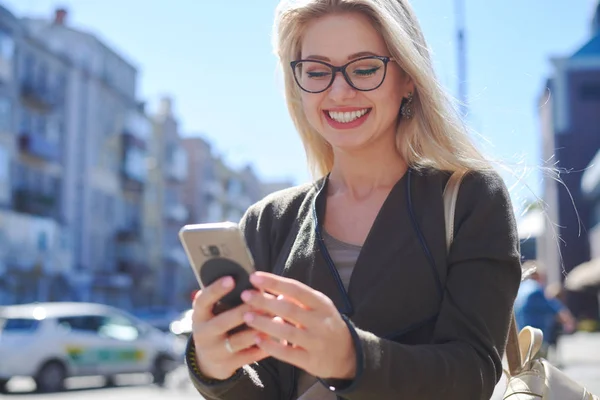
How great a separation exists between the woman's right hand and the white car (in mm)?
17871

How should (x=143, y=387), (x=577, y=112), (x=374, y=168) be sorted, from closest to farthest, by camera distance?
(x=374, y=168), (x=143, y=387), (x=577, y=112)

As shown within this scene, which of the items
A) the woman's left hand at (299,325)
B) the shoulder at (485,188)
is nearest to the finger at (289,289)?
the woman's left hand at (299,325)

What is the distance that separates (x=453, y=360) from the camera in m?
1.99

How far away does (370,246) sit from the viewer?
2277mm

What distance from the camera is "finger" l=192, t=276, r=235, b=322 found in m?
1.74

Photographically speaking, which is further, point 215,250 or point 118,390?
point 118,390

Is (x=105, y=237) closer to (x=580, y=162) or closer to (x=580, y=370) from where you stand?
(x=580, y=162)

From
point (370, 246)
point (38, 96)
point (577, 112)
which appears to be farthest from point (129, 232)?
point (370, 246)

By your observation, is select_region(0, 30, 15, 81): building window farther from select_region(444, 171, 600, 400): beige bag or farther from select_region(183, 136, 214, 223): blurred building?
select_region(444, 171, 600, 400): beige bag

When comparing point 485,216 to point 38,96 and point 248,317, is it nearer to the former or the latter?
point 248,317

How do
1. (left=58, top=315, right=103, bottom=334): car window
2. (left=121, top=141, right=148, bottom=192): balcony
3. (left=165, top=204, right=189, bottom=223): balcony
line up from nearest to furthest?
1. (left=58, top=315, right=103, bottom=334): car window
2. (left=121, top=141, right=148, bottom=192): balcony
3. (left=165, top=204, right=189, bottom=223): balcony

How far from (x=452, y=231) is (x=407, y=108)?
0.43 metres

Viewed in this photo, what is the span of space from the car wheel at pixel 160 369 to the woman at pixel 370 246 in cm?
1863

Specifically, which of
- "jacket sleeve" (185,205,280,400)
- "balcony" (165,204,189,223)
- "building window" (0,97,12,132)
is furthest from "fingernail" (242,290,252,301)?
"balcony" (165,204,189,223)
